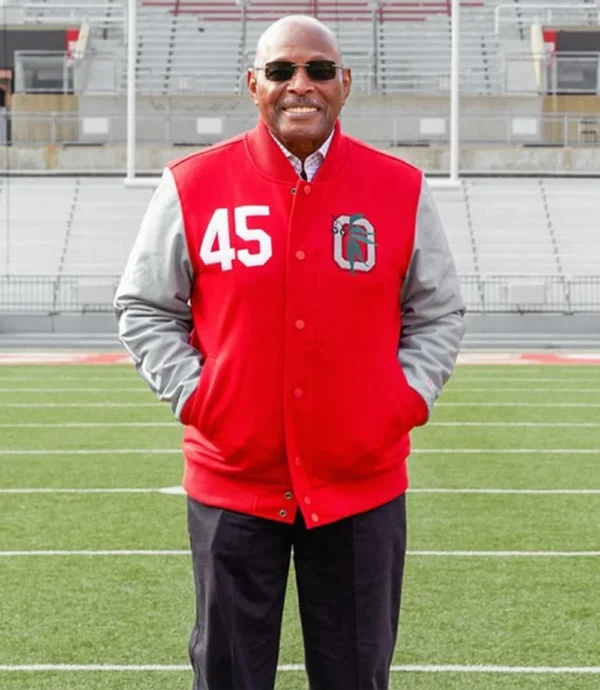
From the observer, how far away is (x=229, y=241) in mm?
2912

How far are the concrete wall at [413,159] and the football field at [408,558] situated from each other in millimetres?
15958

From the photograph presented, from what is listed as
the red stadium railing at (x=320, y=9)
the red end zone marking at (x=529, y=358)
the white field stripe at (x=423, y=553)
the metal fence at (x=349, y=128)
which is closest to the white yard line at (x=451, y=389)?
the red end zone marking at (x=529, y=358)

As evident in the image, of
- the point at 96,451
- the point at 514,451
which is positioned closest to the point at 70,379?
the point at 96,451

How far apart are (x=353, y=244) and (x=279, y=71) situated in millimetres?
337

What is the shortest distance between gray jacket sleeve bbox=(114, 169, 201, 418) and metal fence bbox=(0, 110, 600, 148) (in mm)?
24918

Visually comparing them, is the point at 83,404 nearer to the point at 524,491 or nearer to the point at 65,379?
the point at 65,379

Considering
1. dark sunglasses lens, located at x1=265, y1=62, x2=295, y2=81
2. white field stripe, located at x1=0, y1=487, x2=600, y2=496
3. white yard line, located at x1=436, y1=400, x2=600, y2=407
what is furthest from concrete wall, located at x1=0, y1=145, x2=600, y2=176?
dark sunglasses lens, located at x1=265, y1=62, x2=295, y2=81

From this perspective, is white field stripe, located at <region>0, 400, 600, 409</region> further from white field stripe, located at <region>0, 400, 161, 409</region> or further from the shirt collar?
the shirt collar

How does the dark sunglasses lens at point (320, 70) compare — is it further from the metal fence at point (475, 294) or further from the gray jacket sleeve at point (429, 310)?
the metal fence at point (475, 294)

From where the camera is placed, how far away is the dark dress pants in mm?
2910

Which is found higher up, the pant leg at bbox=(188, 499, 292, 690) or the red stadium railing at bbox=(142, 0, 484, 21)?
the red stadium railing at bbox=(142, 0, 484, 21)

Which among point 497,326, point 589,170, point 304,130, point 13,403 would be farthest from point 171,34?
point 304,130

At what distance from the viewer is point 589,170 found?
2795 centimetres

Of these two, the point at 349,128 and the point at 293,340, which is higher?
the point at 349,128
